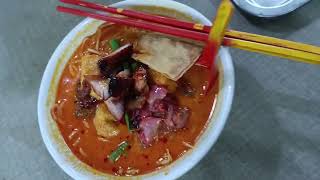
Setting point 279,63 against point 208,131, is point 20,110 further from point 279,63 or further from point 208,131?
point 279,63

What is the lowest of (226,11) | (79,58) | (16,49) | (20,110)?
(20,110)

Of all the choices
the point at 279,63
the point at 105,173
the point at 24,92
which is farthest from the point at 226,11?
the point at 24,92

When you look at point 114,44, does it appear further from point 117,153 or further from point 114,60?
point 117,153

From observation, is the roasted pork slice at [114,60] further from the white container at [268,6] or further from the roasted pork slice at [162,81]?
the white container at [268,6]

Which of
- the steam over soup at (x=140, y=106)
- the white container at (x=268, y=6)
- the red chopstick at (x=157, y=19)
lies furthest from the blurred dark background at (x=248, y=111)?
the red chopstick at (x=157, y=19)

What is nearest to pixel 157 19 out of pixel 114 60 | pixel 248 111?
pixel 114 60
